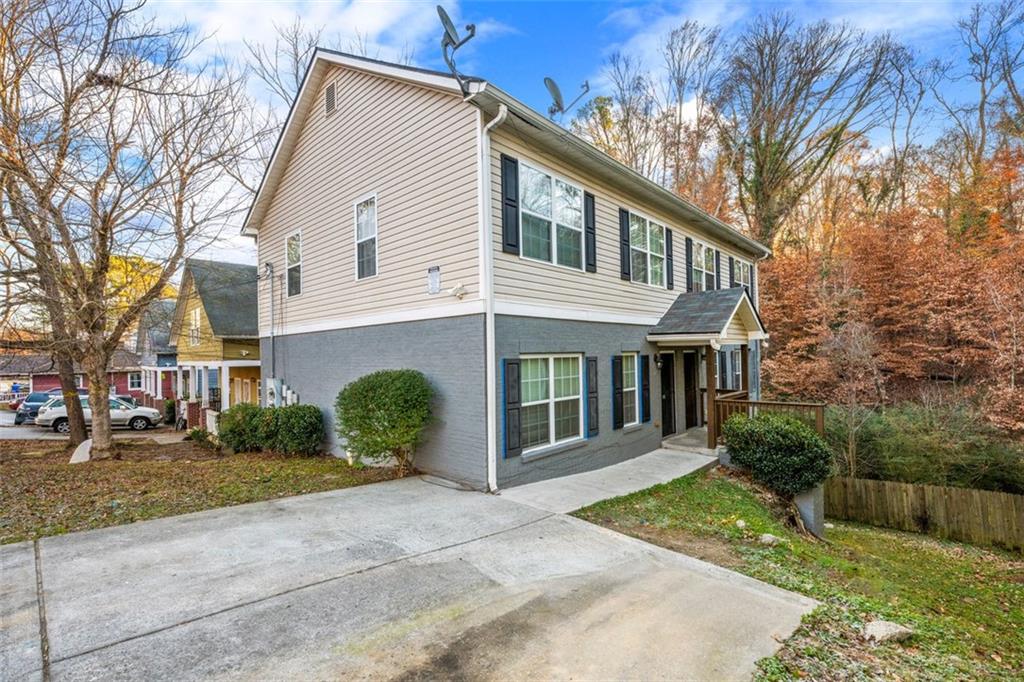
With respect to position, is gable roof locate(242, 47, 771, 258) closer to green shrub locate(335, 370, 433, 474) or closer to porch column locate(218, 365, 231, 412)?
green shrub locate(335, 370, 433, 474)

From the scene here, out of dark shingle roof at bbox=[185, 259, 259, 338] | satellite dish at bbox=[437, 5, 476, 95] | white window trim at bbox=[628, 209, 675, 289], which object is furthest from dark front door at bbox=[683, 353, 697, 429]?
dark shingle roof at bbox=[185, 259, 259, 338]

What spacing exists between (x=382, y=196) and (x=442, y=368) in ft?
11.5

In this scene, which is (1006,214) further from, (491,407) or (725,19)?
(491,407)

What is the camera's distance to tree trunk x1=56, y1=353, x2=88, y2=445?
13.4 meters

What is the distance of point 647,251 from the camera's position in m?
11.1

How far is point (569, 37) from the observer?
12.8 meters

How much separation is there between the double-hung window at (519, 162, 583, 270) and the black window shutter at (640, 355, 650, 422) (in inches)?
118

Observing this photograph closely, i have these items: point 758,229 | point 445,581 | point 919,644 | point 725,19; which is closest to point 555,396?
point 445,581

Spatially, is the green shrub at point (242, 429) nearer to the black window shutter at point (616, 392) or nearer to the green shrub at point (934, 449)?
the black window shutter at point (616, 392)

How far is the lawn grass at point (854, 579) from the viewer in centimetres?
334

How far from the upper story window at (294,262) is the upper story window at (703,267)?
993cm

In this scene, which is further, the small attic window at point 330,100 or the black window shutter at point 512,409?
the small attic window at point 330,100

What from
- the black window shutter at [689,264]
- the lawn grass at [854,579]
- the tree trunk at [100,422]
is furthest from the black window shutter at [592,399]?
the tree trunk at [100,422]

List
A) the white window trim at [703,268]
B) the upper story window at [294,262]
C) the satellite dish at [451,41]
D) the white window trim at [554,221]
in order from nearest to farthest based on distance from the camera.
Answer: the satellite dish at [451,41]
the white window trim at [554,221]
the upper story window at [294,262]
the white window trim at [703,268]
